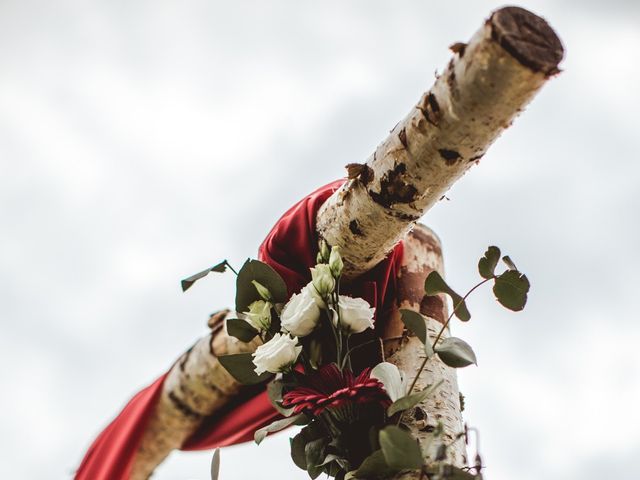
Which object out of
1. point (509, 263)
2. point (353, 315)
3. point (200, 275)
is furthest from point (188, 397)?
point (509, 263)

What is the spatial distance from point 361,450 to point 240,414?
1.02 meters

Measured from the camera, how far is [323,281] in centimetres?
137

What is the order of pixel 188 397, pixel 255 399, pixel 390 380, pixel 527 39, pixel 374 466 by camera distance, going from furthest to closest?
pixel 188 397 → pixel 255 399 → pixel 390 380 → pixel 374 466 → pixel 527 39

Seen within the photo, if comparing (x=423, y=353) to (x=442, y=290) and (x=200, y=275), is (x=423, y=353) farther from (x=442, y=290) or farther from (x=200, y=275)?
(x=200, y=275)

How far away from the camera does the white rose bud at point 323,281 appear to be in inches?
54.1

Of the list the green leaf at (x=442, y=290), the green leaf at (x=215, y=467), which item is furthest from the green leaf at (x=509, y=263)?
the green leaf at (x=215, y=467)

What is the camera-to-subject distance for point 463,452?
136cm

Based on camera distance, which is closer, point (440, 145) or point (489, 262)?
point (440, 145)

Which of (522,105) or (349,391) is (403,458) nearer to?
(349,391)

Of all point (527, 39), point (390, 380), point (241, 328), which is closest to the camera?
point (527, 39)

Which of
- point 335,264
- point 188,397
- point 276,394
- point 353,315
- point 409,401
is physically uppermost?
point 188,397

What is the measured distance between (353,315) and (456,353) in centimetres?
24

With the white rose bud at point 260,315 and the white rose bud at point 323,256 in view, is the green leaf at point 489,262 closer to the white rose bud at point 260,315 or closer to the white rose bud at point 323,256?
the white rose bud at point 323,256

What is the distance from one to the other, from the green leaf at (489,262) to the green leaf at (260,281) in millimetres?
427
